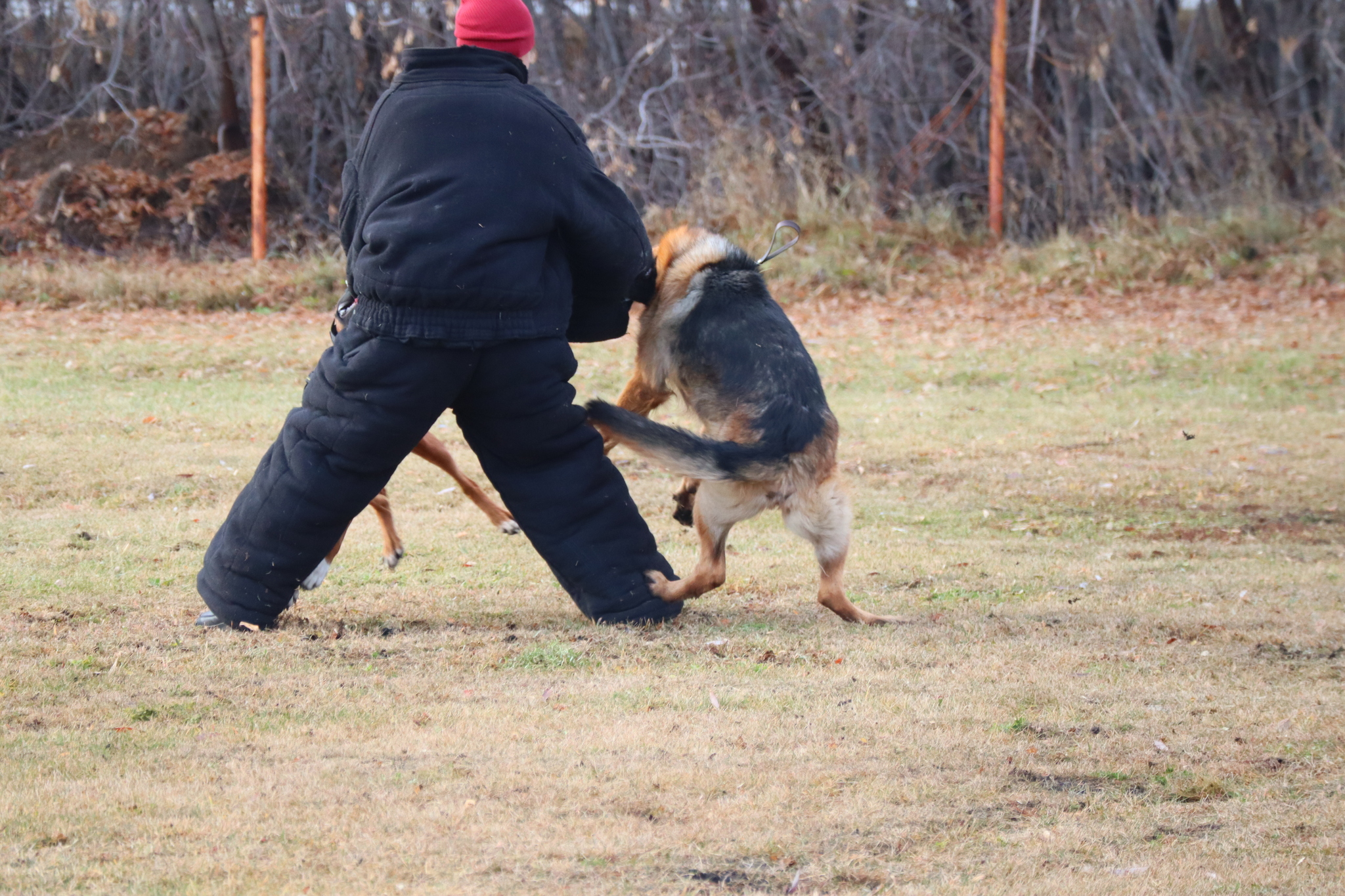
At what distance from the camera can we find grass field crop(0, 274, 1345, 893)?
2.75m

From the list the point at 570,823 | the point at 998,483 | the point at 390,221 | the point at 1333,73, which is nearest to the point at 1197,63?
the point at 1333,73

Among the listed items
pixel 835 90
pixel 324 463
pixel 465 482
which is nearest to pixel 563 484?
pixel 324 463

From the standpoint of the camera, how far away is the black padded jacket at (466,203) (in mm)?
3963

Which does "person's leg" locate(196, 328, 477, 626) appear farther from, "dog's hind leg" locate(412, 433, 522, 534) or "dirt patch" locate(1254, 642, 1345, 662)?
"dirt patch" locate(1254, 642, 1345, 662)

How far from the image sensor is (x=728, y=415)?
4.57 meters

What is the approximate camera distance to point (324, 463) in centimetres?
418

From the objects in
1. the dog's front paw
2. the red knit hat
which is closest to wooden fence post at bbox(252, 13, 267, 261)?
the red knit hat

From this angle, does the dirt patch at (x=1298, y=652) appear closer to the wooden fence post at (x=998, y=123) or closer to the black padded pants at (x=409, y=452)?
the black padded pants at (x=409, y=452)

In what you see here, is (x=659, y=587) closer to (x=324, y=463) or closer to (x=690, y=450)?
(x=690, y=450)

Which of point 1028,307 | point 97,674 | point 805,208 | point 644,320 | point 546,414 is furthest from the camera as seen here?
point 805,208

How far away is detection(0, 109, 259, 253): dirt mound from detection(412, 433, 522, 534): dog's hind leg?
1091 centimetres

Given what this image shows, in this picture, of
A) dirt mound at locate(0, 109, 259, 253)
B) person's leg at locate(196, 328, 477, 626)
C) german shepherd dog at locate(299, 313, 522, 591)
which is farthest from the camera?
dirt mound at locate(0, 109, 259, 253)

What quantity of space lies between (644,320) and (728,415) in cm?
70

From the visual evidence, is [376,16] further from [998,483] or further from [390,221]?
[390,221]
